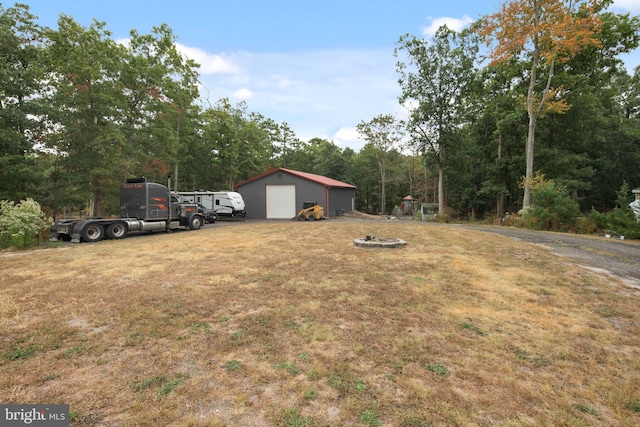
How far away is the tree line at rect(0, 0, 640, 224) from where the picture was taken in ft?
49.9

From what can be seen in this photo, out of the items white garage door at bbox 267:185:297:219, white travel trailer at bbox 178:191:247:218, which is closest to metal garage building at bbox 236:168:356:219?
white garage door at bbox 267:185:297:219

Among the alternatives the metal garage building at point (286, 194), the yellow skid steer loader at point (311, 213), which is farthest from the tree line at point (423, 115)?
the yellow skid steer loader at point (311, 213)

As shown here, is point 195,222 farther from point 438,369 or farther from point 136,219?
point 438,369

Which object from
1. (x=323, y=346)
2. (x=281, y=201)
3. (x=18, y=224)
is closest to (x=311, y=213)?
(x=281, y=201)

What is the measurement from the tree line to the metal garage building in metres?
6.42

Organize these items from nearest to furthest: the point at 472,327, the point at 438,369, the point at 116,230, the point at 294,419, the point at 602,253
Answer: the point at 294,419 → the point at 438,369 → the point at 472,327 → the point at 602,253 → the point at 116,230

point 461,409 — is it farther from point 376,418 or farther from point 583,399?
point 583,399

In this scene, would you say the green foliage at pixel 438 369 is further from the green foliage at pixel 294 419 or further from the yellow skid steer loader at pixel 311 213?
the yellow skid steer loader at pixel 311 213

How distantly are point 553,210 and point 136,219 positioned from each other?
2042 cm

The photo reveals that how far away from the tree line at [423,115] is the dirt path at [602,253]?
524cm

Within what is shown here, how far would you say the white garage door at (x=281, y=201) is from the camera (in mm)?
24766

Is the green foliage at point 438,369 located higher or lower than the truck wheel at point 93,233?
lower

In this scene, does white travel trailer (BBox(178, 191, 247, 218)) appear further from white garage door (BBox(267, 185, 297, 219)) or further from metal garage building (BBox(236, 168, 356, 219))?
white garage door (BBox(267, 185, 297, 219))

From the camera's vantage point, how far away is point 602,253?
9023 millimetres
